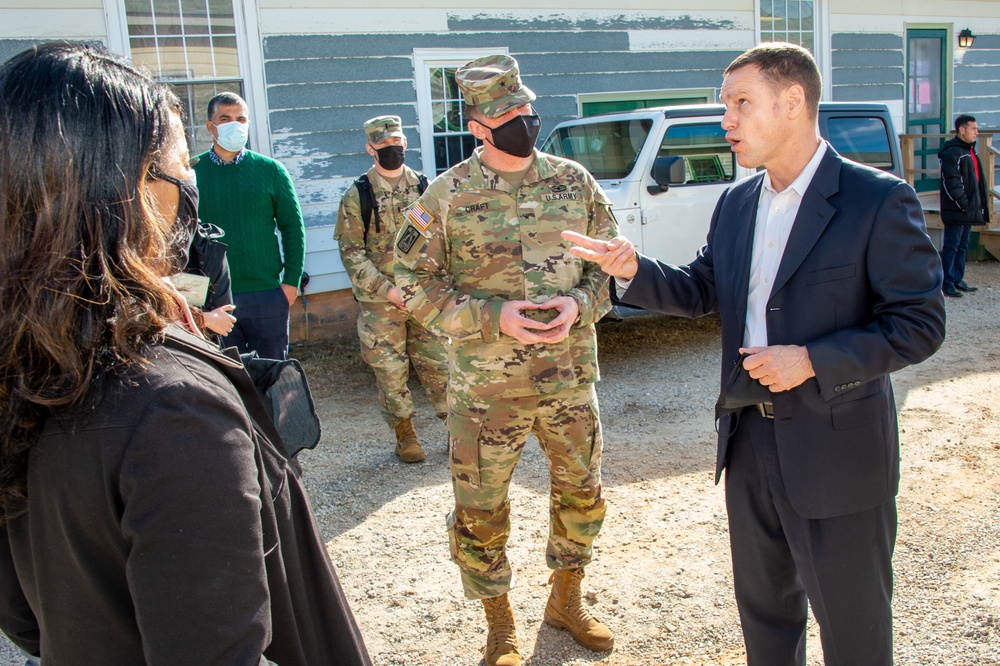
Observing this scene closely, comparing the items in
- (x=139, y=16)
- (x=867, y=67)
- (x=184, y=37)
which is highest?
(x=139, y=16)

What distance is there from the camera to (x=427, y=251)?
10.0 feet

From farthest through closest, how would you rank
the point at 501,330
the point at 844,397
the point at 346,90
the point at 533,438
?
1. the point at 346,90
2. the point at 533,438
3. the point at 501,330
4. the point at 844,397

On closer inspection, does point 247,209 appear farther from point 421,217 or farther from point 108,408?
point 108,408

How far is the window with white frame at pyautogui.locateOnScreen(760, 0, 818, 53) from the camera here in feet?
34.4

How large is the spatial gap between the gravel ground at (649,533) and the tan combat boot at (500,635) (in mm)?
115

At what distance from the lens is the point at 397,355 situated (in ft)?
17.1

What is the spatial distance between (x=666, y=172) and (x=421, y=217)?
13.6 ft

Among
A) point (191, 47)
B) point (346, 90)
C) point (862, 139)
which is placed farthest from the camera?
point (862, 139)

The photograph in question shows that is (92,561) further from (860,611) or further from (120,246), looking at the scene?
(860,611)

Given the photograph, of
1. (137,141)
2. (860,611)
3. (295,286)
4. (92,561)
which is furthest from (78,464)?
(295,286)

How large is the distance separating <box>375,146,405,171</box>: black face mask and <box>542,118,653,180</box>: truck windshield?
2545 mm

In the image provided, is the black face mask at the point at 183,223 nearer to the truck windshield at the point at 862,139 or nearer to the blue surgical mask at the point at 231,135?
the blue surgical mask at the point at 231,135

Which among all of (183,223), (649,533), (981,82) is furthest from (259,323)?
(981,82)

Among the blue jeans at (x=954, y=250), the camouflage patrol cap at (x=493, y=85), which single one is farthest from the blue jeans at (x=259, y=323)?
the blue jeans at (x=954, y=250)
